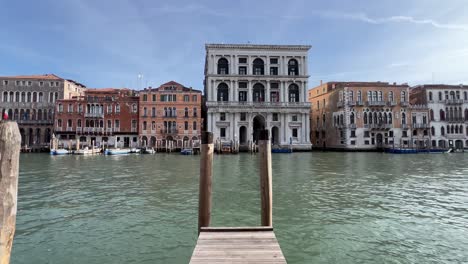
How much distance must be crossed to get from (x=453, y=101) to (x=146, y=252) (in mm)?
50630

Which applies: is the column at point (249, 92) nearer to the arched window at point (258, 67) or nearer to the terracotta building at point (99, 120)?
the arched window at point (258, 67)

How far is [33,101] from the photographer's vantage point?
39844 mm

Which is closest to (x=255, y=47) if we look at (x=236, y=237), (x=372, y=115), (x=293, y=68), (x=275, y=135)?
(x=293, y=68)

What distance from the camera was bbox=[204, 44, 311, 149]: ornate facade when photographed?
3838 cm

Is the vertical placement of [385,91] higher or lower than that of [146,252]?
higher

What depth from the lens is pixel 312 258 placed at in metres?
3.88

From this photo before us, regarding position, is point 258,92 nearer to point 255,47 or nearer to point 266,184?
point 255,47

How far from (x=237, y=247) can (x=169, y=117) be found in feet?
119

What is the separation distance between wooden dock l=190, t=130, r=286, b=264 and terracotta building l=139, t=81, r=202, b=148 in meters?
33.7

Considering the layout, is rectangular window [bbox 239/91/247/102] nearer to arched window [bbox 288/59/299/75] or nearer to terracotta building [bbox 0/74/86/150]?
arched window [bbox 288/59/299/75]

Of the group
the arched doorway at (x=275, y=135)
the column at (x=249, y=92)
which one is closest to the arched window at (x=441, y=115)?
the arched doorway at (x=275, y=135)

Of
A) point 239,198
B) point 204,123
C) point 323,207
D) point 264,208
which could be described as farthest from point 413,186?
point 204,123

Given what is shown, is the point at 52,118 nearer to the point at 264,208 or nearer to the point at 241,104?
the point at 241,104

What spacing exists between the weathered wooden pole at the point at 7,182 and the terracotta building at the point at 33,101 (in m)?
44.5
